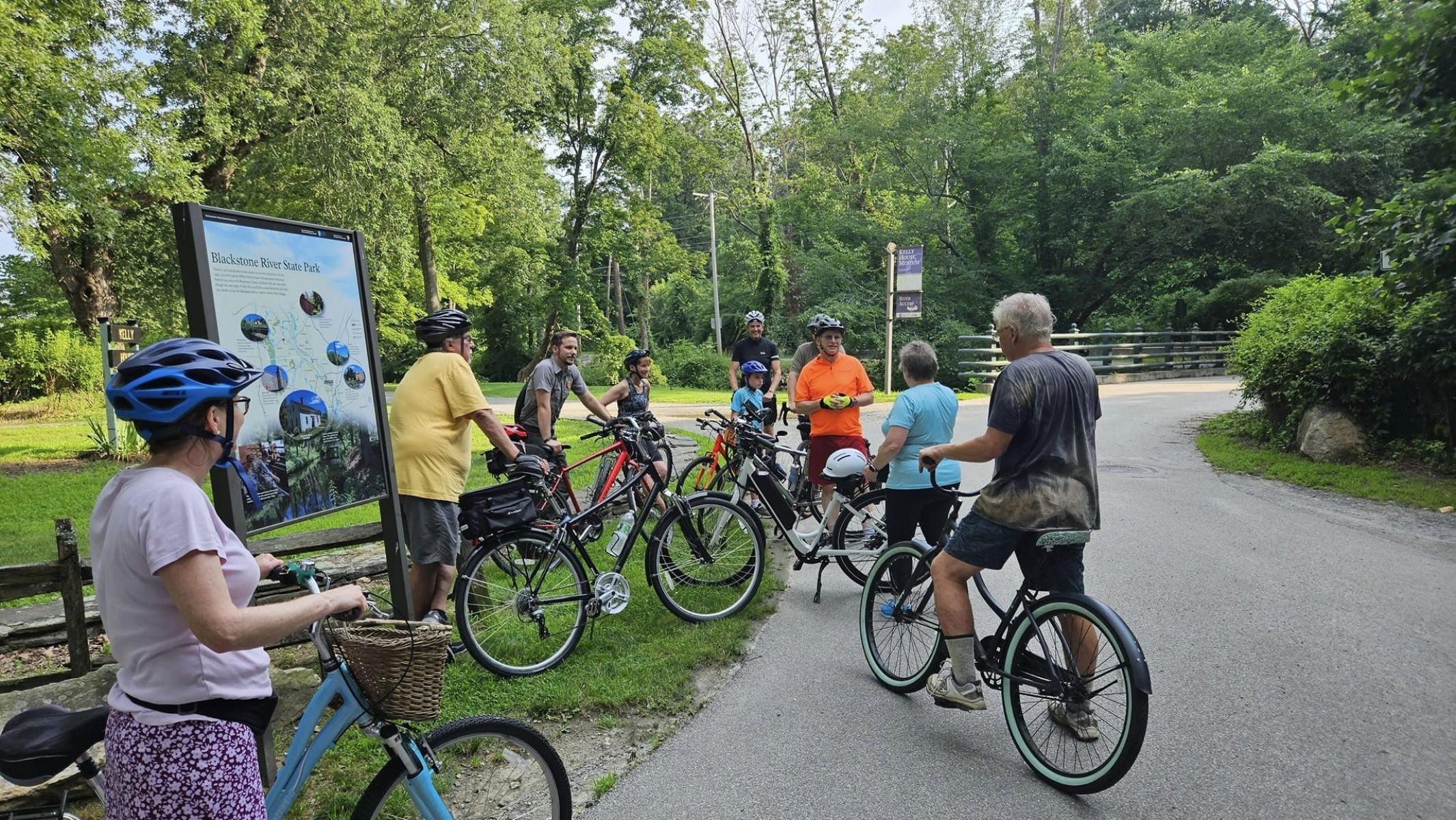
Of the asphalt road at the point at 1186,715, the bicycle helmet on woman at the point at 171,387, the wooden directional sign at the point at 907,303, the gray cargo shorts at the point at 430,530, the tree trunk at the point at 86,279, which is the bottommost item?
the asphalt road at the point at 1186,715

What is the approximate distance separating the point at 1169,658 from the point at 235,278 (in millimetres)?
5021

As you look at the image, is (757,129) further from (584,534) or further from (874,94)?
(584,534)

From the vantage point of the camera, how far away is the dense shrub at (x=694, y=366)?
34125mm

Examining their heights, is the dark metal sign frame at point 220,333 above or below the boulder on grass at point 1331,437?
above

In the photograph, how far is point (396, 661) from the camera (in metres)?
2.32

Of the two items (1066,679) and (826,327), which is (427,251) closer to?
(826,327)

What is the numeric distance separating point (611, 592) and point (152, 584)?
124 inches

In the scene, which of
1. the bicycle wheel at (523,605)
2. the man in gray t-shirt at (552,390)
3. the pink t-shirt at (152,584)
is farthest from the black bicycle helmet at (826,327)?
the pink t-shirt at (152,584)

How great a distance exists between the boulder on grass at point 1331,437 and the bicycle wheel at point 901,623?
28.5 feet

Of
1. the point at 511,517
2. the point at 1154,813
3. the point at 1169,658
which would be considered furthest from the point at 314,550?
the point at 1169,658

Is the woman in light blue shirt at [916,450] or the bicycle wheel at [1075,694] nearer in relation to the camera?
the bicycle wheel at [1075,694]

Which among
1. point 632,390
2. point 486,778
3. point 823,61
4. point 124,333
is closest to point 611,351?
point 124,333

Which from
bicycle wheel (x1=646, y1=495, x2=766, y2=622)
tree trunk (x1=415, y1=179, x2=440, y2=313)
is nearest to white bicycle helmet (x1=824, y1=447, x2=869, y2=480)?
bicycle wheel (x1=646, y1=495, x2=766, y2=622)

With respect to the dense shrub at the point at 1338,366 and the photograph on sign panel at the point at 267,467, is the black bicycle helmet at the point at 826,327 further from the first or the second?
the dense shrub at the point at 1338,366
